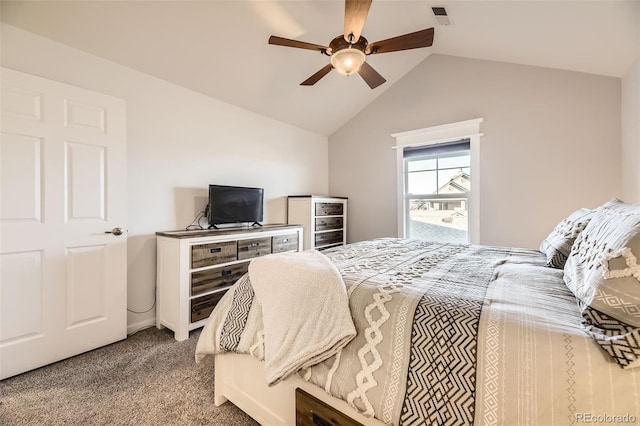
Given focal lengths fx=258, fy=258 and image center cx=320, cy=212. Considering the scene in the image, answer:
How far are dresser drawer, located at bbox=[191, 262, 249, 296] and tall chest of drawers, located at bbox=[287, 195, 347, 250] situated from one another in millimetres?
1322

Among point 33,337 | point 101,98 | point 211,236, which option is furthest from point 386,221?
point 33,337

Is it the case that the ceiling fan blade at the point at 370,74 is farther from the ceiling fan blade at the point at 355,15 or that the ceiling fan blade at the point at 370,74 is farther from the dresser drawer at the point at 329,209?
the dresser drawer at the point at 329,209

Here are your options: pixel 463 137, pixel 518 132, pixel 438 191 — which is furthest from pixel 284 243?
pixel 518 132

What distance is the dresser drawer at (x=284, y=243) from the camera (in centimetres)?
305

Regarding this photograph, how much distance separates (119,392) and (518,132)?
4.39 m

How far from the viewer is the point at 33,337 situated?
1815mm

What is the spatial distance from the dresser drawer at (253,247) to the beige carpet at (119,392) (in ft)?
3.12

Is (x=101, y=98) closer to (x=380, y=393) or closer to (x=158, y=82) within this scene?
(x=158, y=82)

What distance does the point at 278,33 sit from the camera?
8.39ft

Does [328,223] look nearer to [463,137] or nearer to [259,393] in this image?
[463,137]

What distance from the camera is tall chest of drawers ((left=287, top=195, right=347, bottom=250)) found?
380cm

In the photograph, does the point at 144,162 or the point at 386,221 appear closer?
the point at 144,162

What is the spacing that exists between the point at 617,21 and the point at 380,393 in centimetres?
301
